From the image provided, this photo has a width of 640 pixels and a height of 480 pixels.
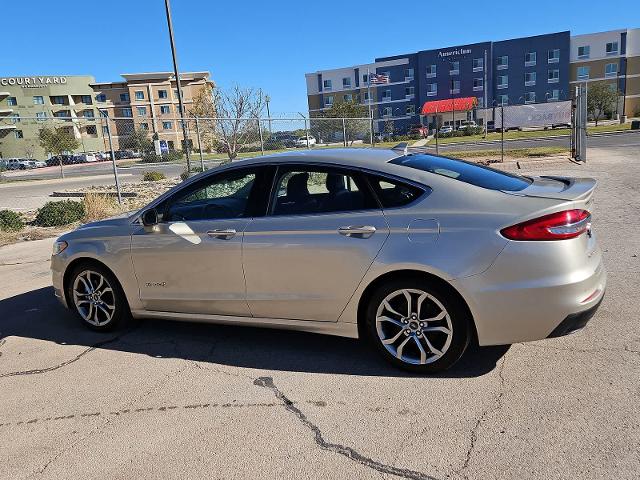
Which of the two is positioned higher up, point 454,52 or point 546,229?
point 454,52

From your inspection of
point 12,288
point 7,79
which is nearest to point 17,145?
point 7,79

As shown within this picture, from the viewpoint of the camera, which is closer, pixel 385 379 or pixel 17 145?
pixel 385 379

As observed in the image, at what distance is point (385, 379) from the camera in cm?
353

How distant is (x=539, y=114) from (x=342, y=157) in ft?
65.1

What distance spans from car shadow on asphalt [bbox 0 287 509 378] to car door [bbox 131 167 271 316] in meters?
0.35

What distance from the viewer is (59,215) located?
11820 millimetres

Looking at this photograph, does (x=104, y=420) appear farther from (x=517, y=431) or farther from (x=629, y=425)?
(x=629, y=425)

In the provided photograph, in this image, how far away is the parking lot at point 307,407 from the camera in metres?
2.68

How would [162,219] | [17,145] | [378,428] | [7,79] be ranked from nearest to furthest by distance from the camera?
[378,428], [162,219], [17,145], [7,79]

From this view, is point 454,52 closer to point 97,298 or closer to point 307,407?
point 97,298

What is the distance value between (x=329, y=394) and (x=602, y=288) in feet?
6.40

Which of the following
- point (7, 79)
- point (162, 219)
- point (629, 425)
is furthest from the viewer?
point (7, 79)

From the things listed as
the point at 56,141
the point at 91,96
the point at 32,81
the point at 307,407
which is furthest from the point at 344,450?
the point at 91,96

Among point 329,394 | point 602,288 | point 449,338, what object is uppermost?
point 602,288
